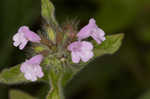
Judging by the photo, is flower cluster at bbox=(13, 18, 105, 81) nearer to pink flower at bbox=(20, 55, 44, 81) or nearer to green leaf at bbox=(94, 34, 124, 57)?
pink flower at bbox=(20, 55, 44, 81)

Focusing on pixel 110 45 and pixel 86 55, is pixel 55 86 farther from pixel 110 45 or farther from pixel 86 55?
pixel 110 45

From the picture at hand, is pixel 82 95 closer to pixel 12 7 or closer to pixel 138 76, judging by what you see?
pixel 138 76

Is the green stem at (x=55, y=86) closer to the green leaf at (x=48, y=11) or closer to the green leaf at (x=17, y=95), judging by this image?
the green leaf at (x=48, y=11)

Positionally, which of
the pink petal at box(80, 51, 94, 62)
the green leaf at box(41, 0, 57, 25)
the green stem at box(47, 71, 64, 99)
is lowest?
the green stem at box(47, 71, 64, 99)

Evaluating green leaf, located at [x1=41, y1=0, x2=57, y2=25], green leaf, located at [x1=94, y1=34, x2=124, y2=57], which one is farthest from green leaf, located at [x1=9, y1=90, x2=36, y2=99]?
green leaf, located at [x1=94, y1=34, x2=124, y2=57]

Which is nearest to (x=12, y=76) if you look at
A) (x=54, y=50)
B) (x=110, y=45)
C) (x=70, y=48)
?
(x=54, y=50)

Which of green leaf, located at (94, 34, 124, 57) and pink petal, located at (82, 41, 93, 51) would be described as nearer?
pink petal, located at (82, 41, 93, 51)

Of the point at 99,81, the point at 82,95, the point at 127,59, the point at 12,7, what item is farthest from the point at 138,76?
the point at 12,7
